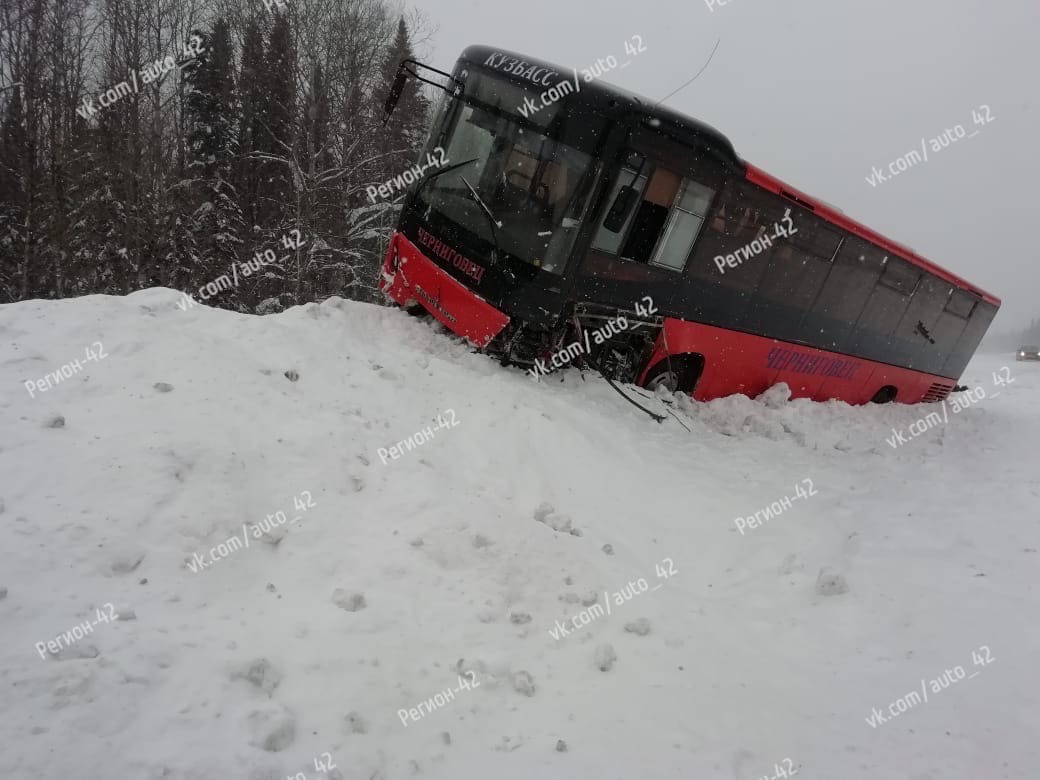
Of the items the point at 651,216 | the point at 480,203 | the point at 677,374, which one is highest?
the point at 651,216

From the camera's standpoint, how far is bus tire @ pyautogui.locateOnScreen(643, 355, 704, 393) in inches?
351

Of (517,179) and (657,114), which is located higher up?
(657,114)

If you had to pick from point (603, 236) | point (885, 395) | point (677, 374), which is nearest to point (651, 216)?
point (603, 236)

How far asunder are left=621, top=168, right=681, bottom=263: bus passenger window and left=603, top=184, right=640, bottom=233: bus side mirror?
1.73 feet

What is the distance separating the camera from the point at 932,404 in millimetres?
15508

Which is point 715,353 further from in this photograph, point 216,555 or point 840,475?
point 216,555

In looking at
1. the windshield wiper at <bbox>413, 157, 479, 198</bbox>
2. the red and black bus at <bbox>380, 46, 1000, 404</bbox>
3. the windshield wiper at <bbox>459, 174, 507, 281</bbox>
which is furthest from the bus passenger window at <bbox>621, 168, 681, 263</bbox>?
the windshield wiper at <bbox>413, 157, 479, 198</bbox>

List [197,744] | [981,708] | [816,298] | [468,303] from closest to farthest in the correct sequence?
[197,744]
[981,708]
[468,303]
[816,298]

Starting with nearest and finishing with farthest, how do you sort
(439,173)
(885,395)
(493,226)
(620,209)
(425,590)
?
1. (425,590)
2. (620,209)
3. (493,226)
4. (439,173)
5. (885,395)

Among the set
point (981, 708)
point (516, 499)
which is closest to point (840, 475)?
point (981, 708)

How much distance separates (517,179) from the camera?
7102mm

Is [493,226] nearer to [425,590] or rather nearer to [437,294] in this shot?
[437,294]

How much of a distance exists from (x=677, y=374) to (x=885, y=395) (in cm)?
797

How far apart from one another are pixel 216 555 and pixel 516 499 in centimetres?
242
